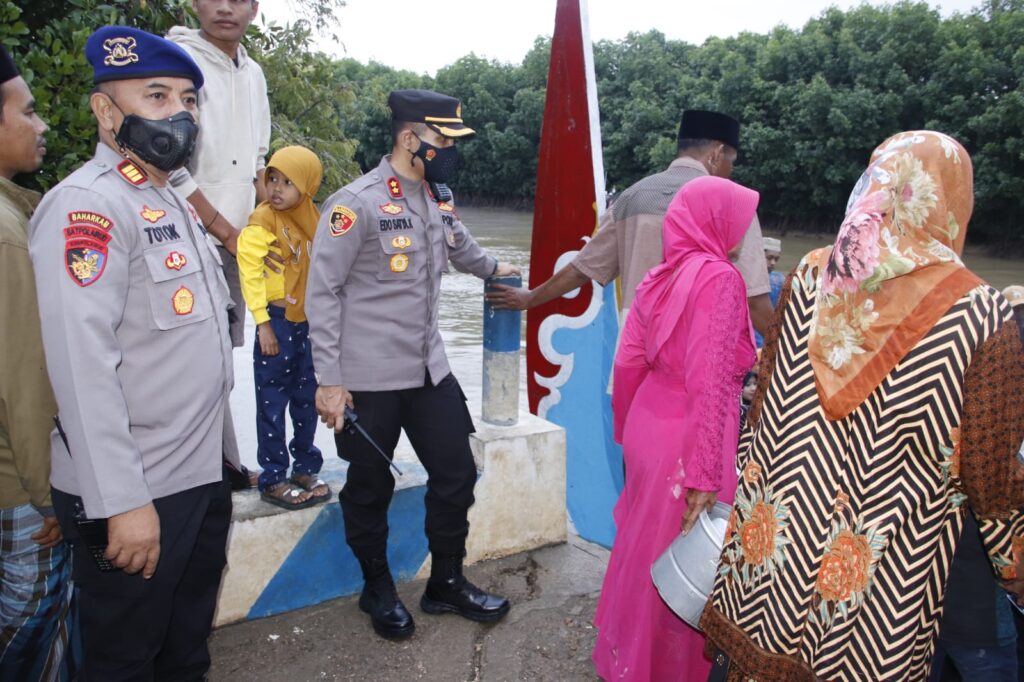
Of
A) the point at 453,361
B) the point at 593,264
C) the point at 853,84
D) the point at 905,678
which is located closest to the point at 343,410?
the point at 593,264

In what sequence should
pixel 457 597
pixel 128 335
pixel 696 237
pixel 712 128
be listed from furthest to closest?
pixel 712 128, pixel 457 597, pixel 696 237, pixel 128 335

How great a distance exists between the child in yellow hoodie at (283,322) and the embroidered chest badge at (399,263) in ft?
1.77

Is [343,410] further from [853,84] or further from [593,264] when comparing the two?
[853,84]

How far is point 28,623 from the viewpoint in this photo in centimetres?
205

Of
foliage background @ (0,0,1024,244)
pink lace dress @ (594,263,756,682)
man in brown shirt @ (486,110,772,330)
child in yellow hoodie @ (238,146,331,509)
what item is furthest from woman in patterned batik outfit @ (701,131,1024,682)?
foliage background @ (0,0,1024,244)

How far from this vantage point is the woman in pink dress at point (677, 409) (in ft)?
7.66

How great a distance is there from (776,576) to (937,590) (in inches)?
13.1

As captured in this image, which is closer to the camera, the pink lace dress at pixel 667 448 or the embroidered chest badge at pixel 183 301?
the embroidered chest badge at pixel 183 301

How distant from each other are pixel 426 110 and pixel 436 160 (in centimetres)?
17

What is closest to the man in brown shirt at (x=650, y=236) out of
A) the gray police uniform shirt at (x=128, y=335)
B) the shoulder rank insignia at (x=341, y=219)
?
the shoulder rank insignia at (x=341, y=219)

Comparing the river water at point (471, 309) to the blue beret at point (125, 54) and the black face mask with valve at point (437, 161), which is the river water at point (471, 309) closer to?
the black face mask with valve at point (437, 161)

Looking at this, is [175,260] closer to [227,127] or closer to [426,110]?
[426,110]

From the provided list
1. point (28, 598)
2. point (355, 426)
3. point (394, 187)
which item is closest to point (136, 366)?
point (28, 598)

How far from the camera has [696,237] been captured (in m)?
2.50
